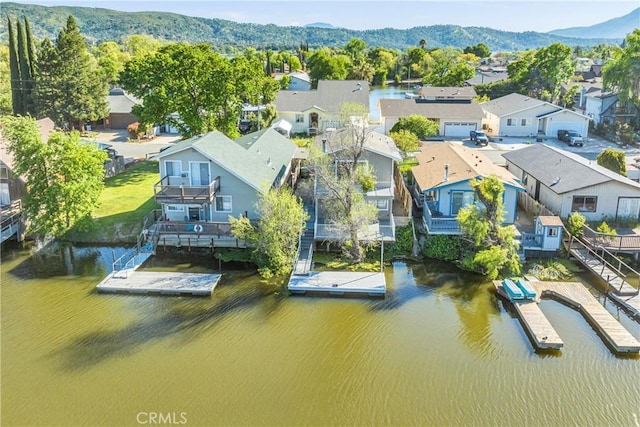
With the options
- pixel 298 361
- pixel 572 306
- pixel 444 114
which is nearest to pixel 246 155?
pixel 298 361

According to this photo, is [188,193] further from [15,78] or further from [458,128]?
[15,78]

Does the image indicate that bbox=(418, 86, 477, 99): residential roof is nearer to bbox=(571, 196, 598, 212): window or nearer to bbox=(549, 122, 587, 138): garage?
bbox=(549, 122, 587, 138): garage

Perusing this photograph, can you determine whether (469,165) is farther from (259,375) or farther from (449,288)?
(259,375)

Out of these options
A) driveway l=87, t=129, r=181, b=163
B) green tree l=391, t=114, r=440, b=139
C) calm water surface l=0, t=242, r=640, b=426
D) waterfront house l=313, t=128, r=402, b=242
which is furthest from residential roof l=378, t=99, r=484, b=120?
calm water surface l=0, t=242, r=640, b=426

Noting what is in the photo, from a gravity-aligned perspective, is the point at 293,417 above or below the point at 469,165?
below

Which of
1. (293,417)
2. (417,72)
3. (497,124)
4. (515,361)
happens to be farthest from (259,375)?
(417,72)

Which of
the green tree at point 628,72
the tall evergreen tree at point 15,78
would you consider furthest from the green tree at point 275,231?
the green tree at point 628,72
